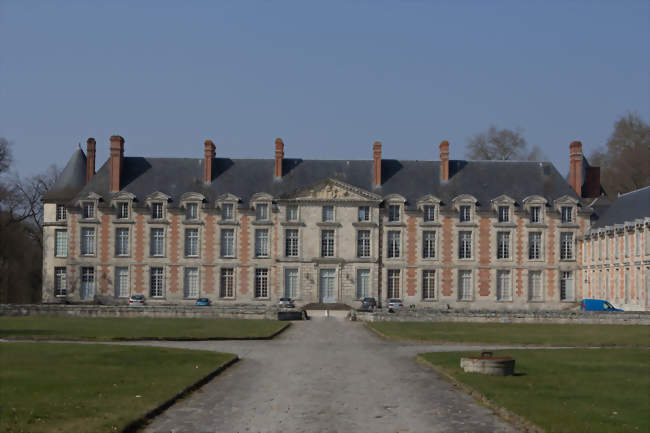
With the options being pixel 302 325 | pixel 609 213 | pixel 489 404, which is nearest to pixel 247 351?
pixel 489 404

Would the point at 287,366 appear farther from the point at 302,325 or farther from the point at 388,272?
the point at 388,272

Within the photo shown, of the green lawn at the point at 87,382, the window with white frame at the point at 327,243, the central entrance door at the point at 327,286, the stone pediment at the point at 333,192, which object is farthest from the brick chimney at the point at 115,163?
the green lawn at the point at 87,382

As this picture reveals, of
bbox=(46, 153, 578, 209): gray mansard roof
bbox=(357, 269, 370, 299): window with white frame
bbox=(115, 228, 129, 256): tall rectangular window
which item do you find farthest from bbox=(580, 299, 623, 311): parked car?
bbox=(115, 228, 129, 256): tall rectangular window

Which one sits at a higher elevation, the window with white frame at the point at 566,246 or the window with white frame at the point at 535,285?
the window with white frame at the point at 566,246

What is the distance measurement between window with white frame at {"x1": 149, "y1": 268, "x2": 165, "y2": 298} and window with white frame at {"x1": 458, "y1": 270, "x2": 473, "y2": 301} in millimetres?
16401

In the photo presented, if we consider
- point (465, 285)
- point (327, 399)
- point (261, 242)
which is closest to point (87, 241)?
point (261, 242)

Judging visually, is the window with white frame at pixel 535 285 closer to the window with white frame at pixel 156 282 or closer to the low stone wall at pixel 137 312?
the low stone wall at pixel 137 312

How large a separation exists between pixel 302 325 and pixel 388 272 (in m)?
15.8

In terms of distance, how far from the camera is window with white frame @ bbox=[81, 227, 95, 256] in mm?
47344

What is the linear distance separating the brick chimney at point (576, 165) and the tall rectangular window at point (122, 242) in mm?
25234

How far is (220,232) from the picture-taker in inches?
1866

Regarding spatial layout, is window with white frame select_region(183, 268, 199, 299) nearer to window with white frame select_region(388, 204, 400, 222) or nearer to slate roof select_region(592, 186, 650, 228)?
window with white frame select_region(388, 204, 400, 222)

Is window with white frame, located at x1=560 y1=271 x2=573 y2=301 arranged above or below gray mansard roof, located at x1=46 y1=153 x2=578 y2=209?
below

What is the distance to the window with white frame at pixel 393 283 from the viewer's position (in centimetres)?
4719
